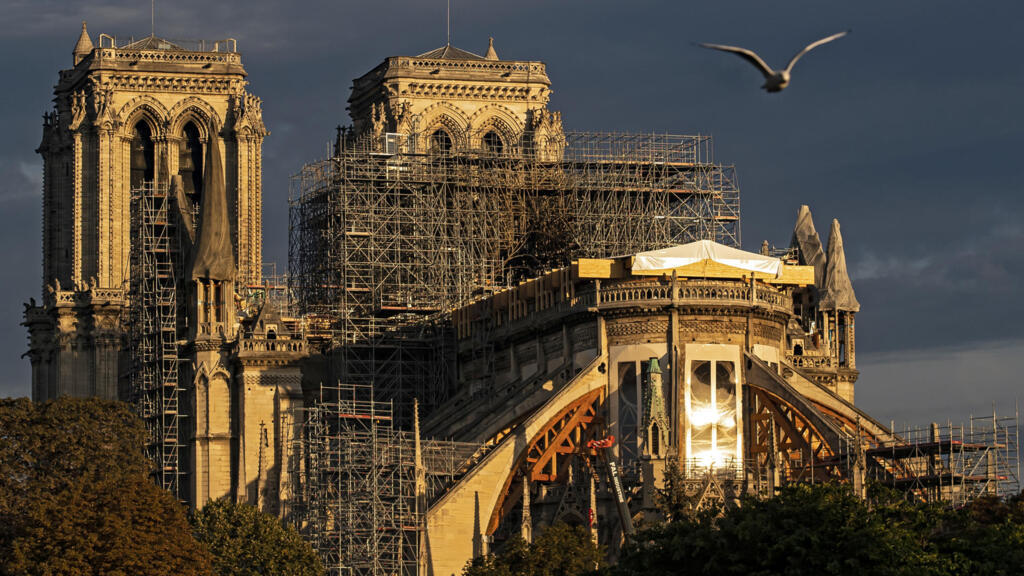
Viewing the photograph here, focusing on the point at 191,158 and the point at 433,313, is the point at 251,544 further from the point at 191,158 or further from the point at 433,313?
the point at 191,158

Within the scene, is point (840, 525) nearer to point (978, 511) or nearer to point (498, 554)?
point (978, 511)

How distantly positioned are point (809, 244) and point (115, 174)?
38615 millimetres

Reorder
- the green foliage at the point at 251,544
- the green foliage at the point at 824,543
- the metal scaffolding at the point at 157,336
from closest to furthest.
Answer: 1. the green foliage at the point at 824,543
2. the green foliage at the point at 251,544
3. the metal scaffolding at the point at 157,336

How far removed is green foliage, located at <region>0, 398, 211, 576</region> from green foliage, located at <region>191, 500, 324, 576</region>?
2462mm

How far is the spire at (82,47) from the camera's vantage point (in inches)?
6550

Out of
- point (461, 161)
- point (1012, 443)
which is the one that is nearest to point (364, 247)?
point (461, 161)

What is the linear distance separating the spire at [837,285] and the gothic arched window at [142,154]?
129 feet

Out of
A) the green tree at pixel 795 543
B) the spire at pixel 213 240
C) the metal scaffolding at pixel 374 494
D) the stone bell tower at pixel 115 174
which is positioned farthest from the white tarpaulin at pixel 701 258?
the stone bell tower at pixel 115 174

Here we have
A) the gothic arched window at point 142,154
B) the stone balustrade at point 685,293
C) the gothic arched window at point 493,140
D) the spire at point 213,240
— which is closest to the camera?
the stone balustrade at point 685,293

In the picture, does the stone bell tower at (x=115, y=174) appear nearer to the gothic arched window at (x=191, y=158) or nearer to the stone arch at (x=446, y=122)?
the gothic arched window at (x=191, y=158)

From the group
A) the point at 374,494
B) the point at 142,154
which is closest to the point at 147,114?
the point at 142,154

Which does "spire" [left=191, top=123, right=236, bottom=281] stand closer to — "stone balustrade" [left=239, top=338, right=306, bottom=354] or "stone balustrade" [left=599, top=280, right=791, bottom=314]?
"stone balustrade" [left=239, top=338, right=306, bottom=354]

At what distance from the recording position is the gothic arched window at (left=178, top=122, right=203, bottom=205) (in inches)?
6344

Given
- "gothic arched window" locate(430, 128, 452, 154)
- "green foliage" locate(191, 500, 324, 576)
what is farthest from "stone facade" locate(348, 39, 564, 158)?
"green foliage" locate(191, 500, 324, 576)
